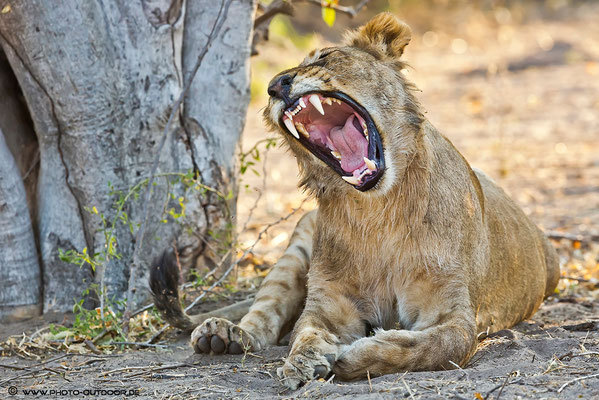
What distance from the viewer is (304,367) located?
124 inches

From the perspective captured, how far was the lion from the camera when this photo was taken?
11.2ft

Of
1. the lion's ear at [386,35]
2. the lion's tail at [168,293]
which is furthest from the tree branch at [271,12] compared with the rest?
the lion's tail at [168,293]

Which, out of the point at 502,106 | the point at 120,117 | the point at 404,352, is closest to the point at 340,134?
the point at 404,352

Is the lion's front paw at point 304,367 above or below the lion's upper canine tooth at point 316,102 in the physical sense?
below

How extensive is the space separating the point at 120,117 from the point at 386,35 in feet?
4.67

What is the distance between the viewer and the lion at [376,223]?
3412 millimetres

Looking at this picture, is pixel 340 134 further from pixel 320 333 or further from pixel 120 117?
pixel 120 117

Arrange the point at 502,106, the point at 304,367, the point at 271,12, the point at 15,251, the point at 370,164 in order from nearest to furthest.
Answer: the point at 304,367 → the point at 370,164 → the point at 15,251 → the point at 271,12 → the point at 502,106

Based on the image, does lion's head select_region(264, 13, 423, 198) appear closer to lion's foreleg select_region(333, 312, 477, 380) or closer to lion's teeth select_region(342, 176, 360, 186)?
lion's teeth select_region(342, 176, 360, 186)

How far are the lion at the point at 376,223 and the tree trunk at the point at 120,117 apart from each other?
0.70 meters

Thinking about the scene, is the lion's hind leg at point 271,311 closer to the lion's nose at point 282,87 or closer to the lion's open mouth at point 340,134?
the lion's open mouth at point 340,134

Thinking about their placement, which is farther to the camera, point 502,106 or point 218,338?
point 502,106

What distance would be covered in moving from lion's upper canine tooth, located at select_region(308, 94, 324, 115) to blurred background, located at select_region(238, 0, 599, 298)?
0.30 metres

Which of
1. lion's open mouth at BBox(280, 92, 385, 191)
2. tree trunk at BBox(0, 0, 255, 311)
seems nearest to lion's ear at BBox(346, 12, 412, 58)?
Answer: lion's open mouth at BBox(280, 92, 385, 191)
